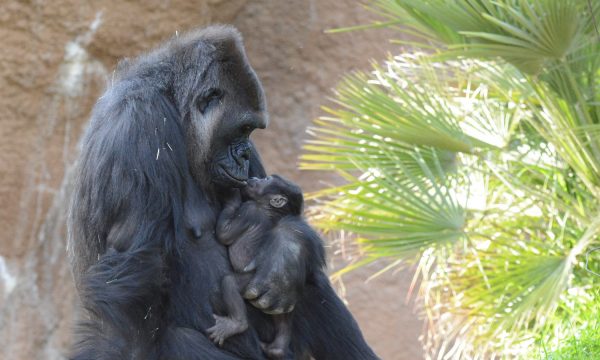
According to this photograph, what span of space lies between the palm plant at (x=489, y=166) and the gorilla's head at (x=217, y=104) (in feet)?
5.80

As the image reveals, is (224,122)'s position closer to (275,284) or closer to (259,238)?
(259,238)

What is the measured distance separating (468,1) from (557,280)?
1660 mm

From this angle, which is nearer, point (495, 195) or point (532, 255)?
point (532, 255)

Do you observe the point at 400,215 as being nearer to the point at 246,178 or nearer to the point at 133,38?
the point at 246,178

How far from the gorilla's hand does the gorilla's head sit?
37cm

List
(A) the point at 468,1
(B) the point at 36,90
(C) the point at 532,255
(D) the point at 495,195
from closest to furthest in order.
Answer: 1. (A) the point at 468,1
2. (C) the point at 532,255
3. (D) the point at 495,195
4. (B) the point at 36,90

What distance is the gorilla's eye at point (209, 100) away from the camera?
392 centimetres

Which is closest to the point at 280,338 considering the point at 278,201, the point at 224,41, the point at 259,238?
the point at 259,238

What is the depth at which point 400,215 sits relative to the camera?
5734 millimetres

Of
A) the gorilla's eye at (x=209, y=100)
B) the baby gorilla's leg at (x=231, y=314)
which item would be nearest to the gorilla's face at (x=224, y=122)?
the gorilla's eye at (x=209, y=100)

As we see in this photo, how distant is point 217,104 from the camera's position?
13.0 feet

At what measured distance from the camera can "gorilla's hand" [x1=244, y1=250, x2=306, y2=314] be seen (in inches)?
148

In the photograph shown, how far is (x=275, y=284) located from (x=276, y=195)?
366mm

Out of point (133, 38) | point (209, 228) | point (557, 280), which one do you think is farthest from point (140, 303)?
point (133, 38)
